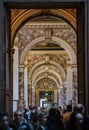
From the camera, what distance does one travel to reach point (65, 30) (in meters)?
26.5

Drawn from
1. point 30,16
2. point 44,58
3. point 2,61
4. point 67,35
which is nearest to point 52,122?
point 2,61

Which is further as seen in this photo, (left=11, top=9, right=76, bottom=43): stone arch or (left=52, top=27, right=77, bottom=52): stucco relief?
(left=52, top=27, right=77, bottom=52): stucco relief

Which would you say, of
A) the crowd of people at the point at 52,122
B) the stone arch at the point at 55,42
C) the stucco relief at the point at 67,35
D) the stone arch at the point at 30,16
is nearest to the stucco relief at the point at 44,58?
the stucco relief at the point at 67,35

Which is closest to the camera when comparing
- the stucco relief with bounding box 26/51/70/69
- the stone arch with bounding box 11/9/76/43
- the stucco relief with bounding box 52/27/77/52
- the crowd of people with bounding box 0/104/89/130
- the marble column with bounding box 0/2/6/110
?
the crowd of people with bounding box 0/104/89/130

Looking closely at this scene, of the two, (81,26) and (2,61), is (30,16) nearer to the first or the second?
(81,26)

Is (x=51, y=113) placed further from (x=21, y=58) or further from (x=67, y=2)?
(x=21, y=58)

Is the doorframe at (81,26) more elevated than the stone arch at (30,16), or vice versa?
the stone arch at (30,16)

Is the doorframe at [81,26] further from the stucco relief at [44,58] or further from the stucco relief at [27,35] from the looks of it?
the stucco relief at [44,58]

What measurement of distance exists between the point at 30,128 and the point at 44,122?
37 cm

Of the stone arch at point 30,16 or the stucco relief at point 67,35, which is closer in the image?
the stone arch at point 30,16

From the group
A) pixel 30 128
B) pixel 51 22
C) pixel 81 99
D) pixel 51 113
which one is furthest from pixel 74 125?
pixel 51 22

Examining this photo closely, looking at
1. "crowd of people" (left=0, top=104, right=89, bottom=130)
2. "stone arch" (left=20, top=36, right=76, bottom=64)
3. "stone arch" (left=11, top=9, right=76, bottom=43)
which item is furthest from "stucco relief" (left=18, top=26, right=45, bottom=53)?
"crowd of people" (left=0, top=104, right=89, bottom=130)

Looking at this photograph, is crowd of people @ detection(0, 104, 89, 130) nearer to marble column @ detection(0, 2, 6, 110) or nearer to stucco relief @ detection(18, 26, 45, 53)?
marble column @ detection(0, 2, 6, 110)

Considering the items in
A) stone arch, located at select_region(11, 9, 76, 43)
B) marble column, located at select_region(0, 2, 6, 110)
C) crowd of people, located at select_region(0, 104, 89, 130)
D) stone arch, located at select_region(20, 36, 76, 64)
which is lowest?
crowd of people, located at select_region(0, 104, 89, 130)
